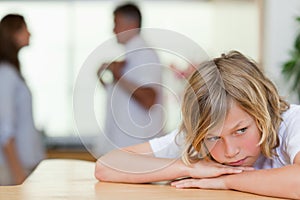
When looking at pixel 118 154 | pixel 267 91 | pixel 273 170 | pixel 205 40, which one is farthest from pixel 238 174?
pixel 205 40

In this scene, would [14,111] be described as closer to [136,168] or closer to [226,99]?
[136,168]

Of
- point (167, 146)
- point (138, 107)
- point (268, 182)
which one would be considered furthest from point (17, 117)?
point (268, 182)

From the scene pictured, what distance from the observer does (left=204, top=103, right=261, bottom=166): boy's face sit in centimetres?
179

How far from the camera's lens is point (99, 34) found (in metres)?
5.11

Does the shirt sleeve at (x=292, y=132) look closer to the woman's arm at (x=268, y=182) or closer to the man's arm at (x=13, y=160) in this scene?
the woman's arm at (x=268, y=182)

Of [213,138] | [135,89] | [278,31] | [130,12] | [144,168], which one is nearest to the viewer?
[213,138]

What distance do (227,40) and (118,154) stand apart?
9.74 feet

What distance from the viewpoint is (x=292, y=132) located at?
73.0 inches

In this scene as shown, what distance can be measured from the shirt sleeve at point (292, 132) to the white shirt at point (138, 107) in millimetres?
366

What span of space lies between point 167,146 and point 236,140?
33cm

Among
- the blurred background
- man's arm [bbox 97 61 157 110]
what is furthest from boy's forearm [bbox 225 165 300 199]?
the blurred background

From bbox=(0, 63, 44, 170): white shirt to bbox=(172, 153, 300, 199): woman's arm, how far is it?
201cm

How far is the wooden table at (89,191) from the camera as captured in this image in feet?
5.82

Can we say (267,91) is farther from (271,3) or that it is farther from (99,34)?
(99,34)
